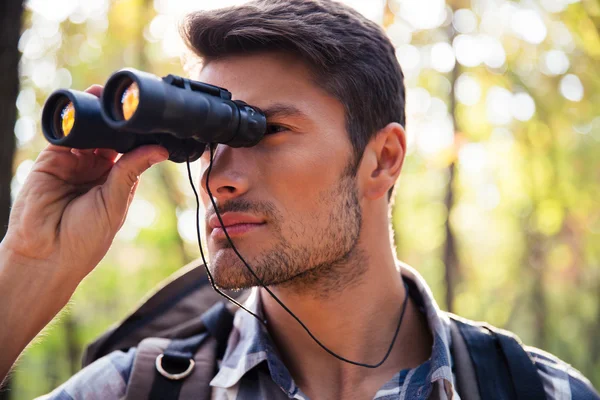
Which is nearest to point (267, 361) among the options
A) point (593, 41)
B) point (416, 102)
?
point (593, 41)

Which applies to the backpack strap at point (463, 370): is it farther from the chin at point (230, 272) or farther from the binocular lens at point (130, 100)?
the binocular lens at point (130, 100)

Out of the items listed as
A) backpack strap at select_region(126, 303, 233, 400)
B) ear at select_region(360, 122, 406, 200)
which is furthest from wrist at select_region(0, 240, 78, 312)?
ear at select_region(360, 122, 406, 200)

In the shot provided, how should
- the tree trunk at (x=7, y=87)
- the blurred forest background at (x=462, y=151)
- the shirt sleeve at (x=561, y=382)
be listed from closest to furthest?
the shirt sleeve at (x=561, y=382) → the tree trunk at (x=7, y=87) → the blurred forest background at (x=462, y=151)

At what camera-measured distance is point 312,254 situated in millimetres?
2732

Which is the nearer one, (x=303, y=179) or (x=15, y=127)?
(x=303, y=179)

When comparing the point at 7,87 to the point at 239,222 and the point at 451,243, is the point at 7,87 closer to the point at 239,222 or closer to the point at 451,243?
the point at 239,222

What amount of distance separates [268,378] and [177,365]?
394 millimetres

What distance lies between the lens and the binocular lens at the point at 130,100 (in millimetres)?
1876

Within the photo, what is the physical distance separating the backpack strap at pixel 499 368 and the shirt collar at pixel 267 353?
82 millimetres

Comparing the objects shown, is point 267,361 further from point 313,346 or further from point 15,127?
point 15,127

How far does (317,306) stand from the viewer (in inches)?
115

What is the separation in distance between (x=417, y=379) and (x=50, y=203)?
5.55 feet

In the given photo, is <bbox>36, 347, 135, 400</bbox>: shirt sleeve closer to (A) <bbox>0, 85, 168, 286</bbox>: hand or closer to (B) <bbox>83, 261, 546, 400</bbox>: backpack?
(B) <bbox>83, 261, 546, 400</bbox>: backpack

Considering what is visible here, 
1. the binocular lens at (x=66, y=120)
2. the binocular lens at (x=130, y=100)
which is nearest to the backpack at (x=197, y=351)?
the binocular lens at (x=66, y=120)
